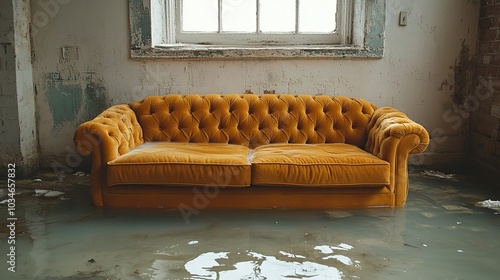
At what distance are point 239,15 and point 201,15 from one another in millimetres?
359

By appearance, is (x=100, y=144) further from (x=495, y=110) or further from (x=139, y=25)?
(x=495, y=110)

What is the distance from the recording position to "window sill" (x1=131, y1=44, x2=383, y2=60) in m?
4.26

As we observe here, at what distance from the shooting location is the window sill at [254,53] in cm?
426

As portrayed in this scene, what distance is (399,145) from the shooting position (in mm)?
3316

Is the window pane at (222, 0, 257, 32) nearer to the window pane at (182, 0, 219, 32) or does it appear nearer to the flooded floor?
the window pane at (182, 0, 219, 32)

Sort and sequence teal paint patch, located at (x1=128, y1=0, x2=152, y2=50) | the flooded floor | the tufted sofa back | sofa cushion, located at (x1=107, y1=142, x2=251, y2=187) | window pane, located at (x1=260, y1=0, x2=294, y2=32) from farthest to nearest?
window pane, located at (x1=260, y1=0, x2=294, y2=32)
teal paint patch, located at (x1=128, y1=0, x2=152, y2=50)
the tufted sofa back
sofa cushion, located at (x1=107, y1=142, x2=251, y2=187)
the flooded floor

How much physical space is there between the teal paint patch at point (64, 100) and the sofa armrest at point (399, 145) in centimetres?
267

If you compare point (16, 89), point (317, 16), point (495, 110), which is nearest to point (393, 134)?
point (495, 110)

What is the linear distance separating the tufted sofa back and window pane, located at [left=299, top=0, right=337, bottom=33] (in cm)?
88

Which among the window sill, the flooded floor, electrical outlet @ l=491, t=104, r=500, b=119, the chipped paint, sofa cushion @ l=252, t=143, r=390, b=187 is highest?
the window sill

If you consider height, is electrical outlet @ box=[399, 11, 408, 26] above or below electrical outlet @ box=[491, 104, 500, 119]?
above

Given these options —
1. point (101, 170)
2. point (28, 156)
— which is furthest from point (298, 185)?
point (28, 156)

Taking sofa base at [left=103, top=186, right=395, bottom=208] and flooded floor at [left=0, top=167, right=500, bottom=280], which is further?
sofa base at [left=103, top=186, right=395, bottom=208]

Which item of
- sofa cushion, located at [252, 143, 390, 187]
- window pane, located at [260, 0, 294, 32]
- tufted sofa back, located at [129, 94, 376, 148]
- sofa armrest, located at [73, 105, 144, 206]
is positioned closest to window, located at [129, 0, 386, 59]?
window pane, located at [260, 0, 294, 32]
